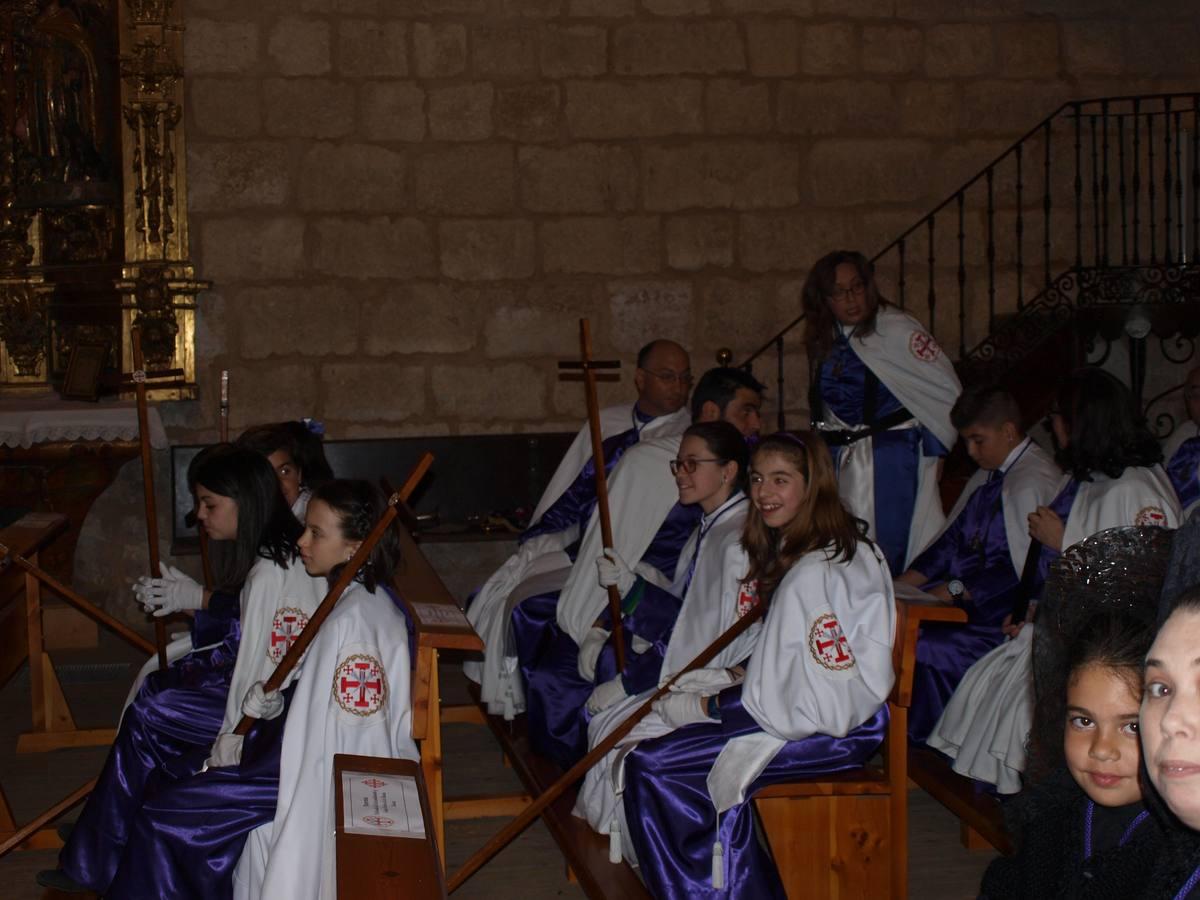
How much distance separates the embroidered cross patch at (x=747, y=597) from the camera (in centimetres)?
427

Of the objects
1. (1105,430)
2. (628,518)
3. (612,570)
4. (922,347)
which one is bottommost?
(612,570)

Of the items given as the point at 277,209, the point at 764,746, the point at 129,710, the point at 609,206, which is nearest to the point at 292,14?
the point at 277,209

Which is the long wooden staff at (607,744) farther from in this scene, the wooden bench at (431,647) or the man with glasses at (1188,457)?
the man with glasses at (1188,457)

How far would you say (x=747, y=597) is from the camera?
4.28m

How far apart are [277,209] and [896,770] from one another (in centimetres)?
602

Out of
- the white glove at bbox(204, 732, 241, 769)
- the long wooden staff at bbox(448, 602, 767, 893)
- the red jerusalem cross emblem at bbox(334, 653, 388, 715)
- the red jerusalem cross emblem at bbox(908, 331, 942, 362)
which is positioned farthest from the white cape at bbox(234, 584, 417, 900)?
the red jerusalem cross emblem at bbox(908, 331, 942, 362)

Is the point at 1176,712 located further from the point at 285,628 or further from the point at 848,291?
the point at 848,291

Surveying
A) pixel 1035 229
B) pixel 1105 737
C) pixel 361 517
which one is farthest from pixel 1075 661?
pixel 1035 229

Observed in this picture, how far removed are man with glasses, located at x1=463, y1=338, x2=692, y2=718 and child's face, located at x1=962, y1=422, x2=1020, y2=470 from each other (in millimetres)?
1234

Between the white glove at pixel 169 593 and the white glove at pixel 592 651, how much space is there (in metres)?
1.32

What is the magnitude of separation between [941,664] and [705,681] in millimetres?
1404

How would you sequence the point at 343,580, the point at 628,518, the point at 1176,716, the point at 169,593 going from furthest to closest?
the point at 628,518, the point at 169,593, the point at 343,580, the point at 1176,716

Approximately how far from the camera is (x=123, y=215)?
8695 millimetres

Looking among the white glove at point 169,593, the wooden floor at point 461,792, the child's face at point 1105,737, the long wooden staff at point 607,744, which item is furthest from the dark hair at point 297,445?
the child's face at point 1105,737
